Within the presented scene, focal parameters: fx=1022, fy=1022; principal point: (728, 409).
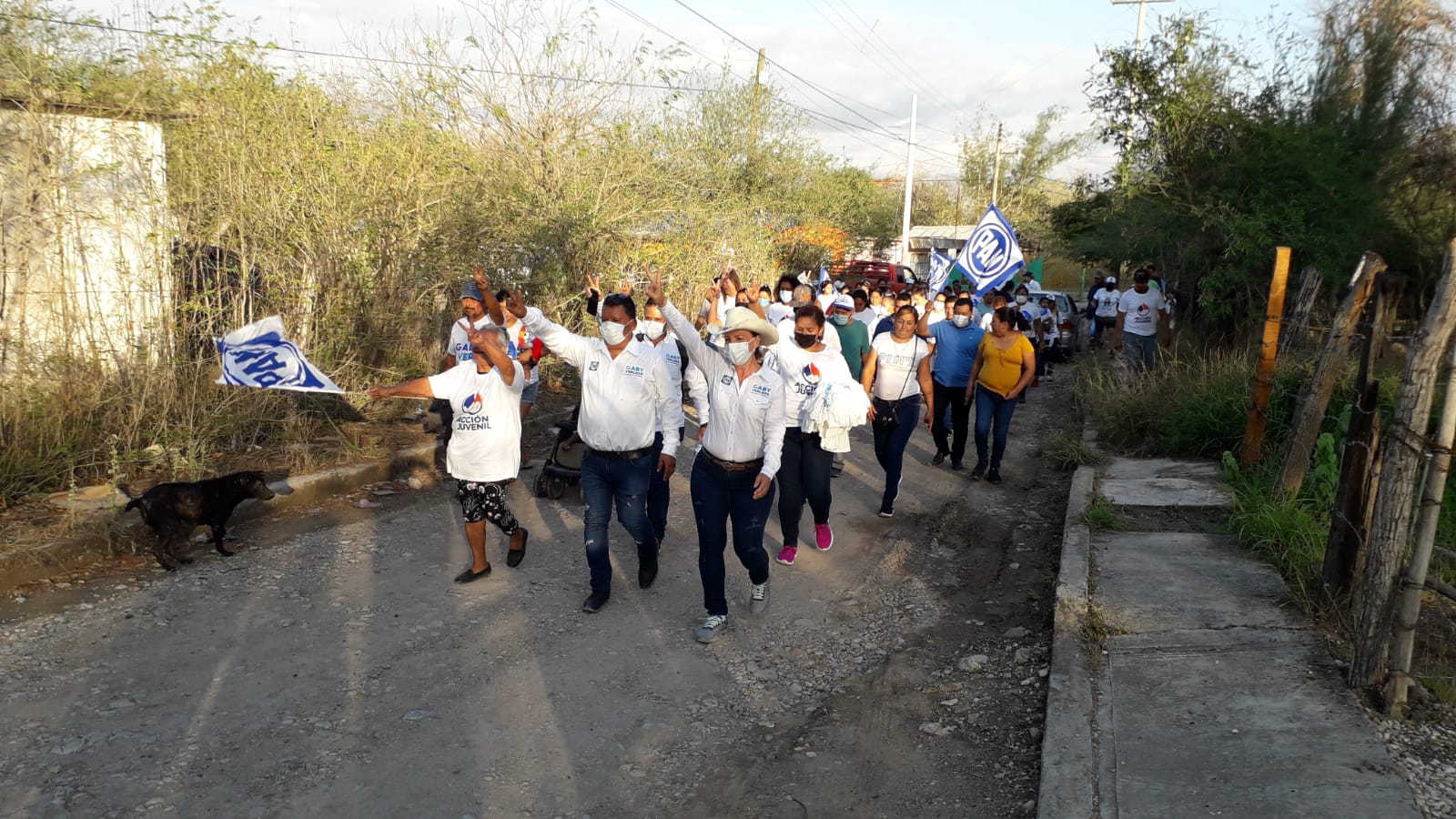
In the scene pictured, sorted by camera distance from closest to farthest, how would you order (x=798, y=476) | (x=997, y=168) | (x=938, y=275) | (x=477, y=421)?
(x=477, y=421) → (x=798, y=476) → (x=938, y=275) → (x=997, y=168)

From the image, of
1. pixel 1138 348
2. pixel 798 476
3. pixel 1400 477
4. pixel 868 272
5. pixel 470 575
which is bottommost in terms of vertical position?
pixel 470 575

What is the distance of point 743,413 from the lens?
556 cm

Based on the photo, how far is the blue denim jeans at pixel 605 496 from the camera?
593cm

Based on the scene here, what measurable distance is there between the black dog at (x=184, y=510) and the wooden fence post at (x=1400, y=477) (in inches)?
260

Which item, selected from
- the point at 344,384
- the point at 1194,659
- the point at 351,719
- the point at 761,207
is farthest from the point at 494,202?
the point at 761,207

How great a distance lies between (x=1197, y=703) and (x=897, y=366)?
13.8ft

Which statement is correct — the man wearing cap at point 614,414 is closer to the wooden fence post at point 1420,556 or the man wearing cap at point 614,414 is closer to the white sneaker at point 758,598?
the white sneaker at point 758,598

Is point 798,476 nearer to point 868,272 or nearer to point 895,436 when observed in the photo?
point 895,436

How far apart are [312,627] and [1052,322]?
1637cm

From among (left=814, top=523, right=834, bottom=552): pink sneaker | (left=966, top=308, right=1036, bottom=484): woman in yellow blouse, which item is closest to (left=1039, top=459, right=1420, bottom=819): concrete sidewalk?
(left=814, top=523, right=834, bottom=552): pink sneaker

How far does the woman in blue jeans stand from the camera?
828 centimetres

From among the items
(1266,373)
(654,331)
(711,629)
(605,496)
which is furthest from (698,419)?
(1266,373)

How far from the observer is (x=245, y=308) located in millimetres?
9172

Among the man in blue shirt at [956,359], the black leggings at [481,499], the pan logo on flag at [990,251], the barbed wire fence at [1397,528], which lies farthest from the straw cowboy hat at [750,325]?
the pan logo on flag at [990,251]
